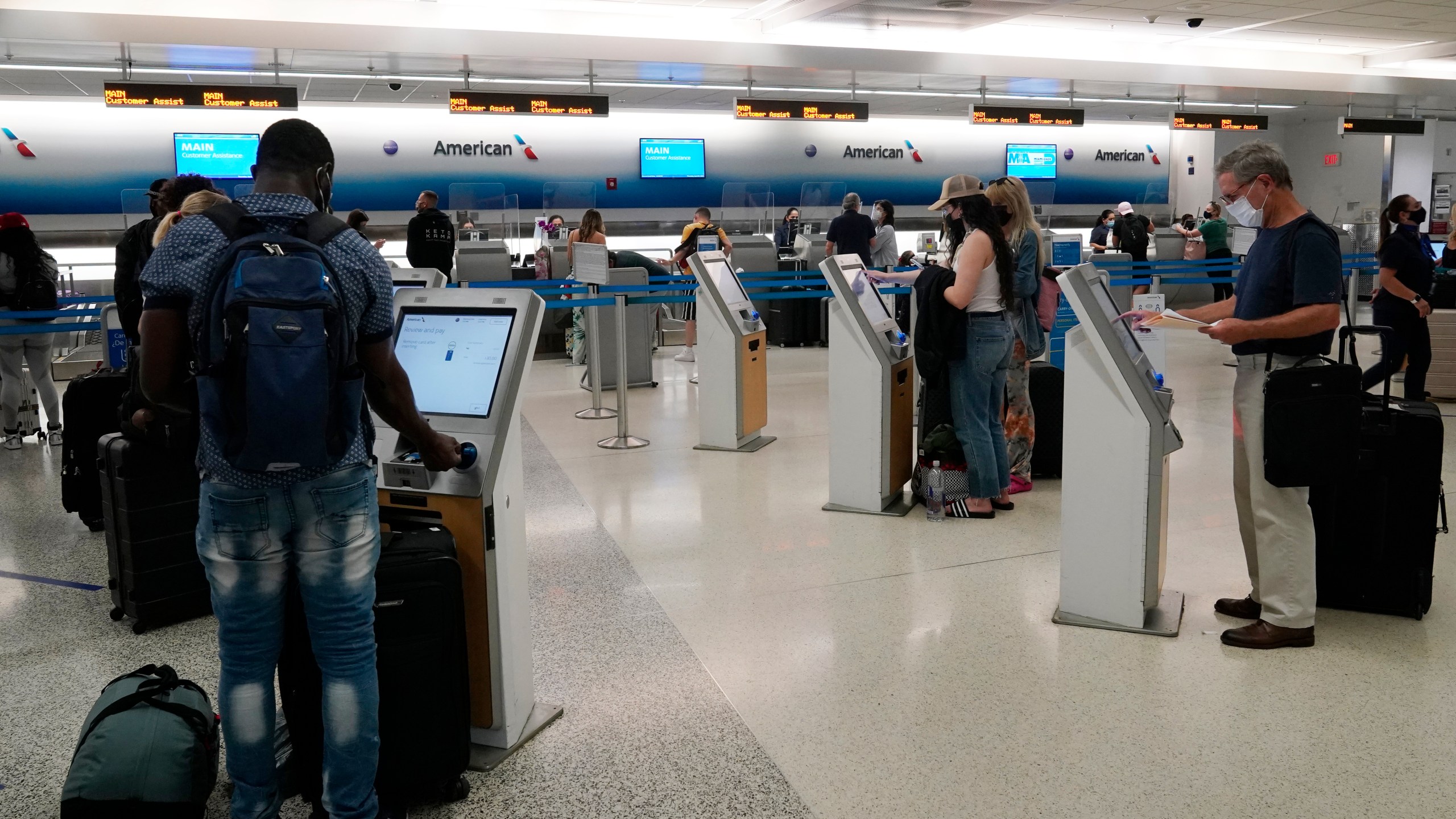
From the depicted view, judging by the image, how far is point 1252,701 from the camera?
289 centimetres

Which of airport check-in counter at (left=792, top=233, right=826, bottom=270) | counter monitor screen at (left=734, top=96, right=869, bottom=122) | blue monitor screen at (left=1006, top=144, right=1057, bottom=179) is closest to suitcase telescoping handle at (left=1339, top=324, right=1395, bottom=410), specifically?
airport check-in counter at (left=792, top=233, right=826, bottom=270)

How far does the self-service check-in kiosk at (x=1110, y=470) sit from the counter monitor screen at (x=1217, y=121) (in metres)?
12.0

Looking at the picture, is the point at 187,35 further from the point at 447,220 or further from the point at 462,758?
the point at 462,758

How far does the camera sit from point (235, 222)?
1.91 m

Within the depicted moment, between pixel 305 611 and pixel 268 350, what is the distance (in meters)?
0.55

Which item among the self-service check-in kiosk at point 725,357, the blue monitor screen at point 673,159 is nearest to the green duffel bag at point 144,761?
the self-service check-in kiosk at point 725,357

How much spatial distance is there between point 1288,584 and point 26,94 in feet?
46.6

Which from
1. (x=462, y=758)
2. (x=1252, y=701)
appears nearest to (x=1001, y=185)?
(x=1252, y=701)

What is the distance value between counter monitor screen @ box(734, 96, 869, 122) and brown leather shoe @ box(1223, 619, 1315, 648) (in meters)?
9.45

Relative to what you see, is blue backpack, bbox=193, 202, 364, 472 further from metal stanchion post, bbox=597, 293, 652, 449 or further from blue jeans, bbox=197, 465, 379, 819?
A: metal stanchion post, bbox=597, 293, 652, 449

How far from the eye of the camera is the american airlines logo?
1289 cm

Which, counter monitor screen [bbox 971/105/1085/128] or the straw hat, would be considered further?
counter monitor screen [bbox 971/105/1085/128]

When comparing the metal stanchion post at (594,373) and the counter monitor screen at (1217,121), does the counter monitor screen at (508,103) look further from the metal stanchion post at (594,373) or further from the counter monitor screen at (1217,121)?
the counter monitor screen at (1217,121)

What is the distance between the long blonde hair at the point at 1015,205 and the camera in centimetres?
475
